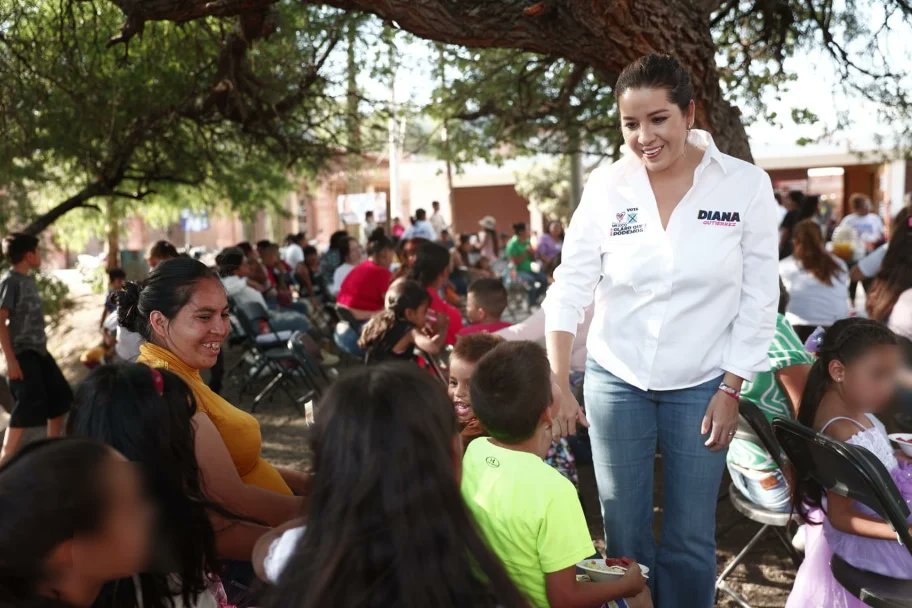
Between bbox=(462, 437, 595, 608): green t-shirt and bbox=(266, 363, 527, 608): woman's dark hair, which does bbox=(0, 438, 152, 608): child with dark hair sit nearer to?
bbox=(266, 363, 527, 608): woman's dark hair

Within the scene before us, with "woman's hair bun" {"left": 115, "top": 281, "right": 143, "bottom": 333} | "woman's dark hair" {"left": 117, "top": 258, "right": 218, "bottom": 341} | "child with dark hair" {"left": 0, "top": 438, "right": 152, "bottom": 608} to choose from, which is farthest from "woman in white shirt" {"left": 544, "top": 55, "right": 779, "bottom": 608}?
"woman's hair bun" {"left": 115, "top": 281, "right": 143, "bottom": 333}

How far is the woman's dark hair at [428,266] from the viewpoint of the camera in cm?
673

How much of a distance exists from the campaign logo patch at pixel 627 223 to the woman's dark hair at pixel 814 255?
444 cm

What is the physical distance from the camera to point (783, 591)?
3.99 metres

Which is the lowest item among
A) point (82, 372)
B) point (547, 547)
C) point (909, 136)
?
point (82, 372)

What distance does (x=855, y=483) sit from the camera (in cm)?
273

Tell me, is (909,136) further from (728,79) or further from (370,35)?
(370,35)

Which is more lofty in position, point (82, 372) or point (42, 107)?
point (42, 107)

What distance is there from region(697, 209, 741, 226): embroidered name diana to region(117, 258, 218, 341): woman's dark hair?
5.54 ft

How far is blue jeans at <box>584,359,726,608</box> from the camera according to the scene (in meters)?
2.75

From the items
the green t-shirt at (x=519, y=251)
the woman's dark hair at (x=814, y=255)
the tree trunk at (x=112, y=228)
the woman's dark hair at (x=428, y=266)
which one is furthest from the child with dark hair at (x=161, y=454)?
the green t-shirt at (x=519, y=251)

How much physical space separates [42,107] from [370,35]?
322 cm

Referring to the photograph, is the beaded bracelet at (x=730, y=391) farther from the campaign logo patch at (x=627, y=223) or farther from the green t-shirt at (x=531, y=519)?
the green t-shirt at (x=531, y=519)

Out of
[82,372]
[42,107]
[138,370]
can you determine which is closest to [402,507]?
[138,370]
